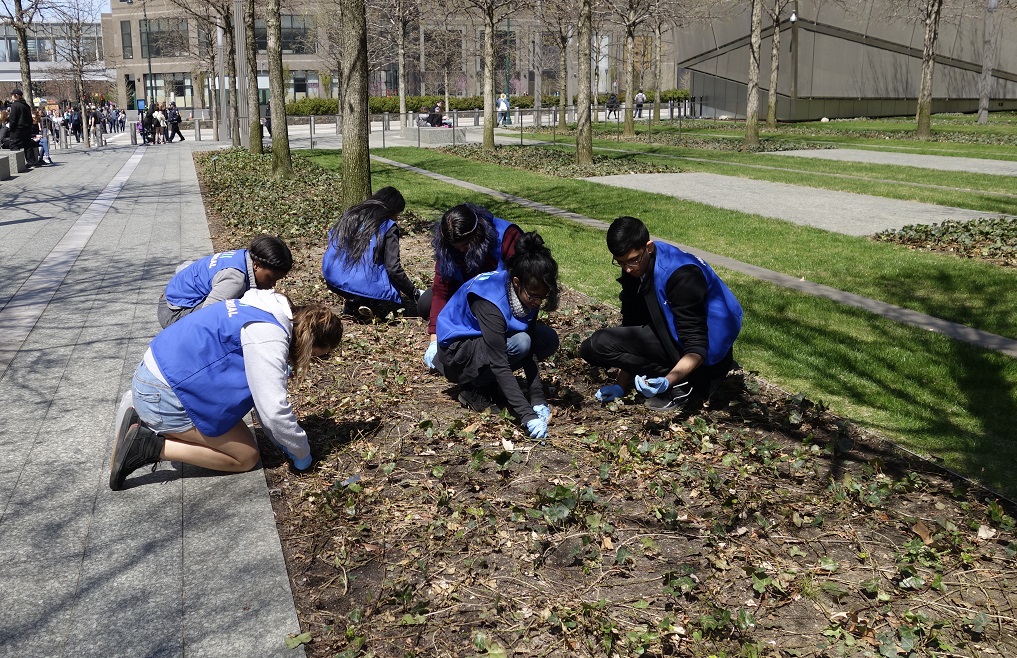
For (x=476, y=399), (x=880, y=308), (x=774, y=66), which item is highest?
(x=774, y=66)

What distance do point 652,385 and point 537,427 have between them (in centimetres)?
68

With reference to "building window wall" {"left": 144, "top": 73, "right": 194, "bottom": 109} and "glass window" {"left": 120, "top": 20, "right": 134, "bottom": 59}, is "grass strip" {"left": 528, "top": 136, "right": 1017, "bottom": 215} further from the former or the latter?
"glass window" {"left": 120, "top": 20, "right": 134, "bottom": 59}

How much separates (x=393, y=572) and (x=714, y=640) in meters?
1.30

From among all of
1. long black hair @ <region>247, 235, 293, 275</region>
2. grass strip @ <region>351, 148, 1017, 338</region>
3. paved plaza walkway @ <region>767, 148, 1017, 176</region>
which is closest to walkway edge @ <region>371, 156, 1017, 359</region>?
grass strip @ <region>351, 148, 1017, 338</region>

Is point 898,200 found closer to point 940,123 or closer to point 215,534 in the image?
point 215,534

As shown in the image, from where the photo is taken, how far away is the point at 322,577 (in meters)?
3.64

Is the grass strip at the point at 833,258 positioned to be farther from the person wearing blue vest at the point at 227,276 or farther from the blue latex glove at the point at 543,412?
the person wearing blue vest at the point at 227,276

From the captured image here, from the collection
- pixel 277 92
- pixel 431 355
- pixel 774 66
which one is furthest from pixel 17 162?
pixel 774 66

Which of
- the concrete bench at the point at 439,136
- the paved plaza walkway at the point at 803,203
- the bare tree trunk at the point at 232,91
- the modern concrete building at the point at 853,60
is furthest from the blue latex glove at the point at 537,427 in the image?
the modern concrete building at the point at 853,60

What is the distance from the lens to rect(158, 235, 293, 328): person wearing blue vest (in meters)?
4.96

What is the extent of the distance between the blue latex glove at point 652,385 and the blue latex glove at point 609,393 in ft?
1.57

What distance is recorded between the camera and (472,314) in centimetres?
504

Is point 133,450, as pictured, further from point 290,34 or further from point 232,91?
point 290,34

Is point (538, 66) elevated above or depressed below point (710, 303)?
above
